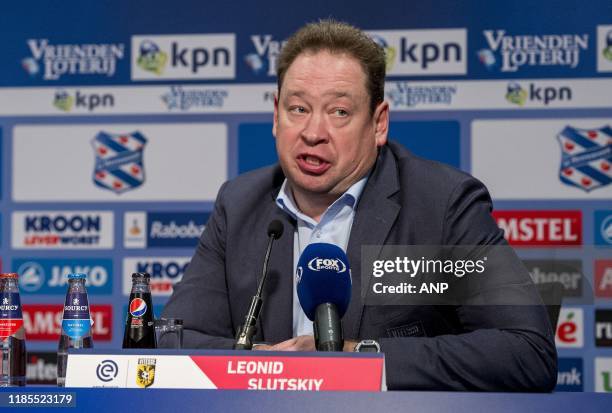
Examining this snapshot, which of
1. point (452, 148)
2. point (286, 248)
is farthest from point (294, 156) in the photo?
point (452, 148)

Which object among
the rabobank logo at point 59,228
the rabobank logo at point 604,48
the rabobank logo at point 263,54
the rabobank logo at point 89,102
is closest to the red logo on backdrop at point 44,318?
the rabobank logo at point 59,228

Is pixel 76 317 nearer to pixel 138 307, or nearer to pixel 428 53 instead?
pixel 138 307

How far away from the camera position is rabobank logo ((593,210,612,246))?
3869 mm

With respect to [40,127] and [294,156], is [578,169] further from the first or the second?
[40,127]

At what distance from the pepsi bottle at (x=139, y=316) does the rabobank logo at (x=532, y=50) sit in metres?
2.51

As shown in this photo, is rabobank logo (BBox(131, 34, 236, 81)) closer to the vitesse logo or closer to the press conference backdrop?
the press conference backdrop

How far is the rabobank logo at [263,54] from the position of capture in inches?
159

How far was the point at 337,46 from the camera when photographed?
2.31 metres

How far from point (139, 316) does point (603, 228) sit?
8.58 feet

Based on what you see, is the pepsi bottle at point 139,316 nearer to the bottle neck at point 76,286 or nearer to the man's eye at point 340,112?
the bottle neck at point 76,286

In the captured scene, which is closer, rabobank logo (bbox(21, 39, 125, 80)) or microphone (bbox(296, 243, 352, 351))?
microphone (bbox(296, 243, 352, 351))

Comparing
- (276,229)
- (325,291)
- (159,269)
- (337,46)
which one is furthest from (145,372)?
(159,269)

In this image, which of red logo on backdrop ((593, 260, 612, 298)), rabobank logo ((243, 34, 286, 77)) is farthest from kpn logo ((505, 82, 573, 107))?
rabobank logo ((243, 34, 286, 77))

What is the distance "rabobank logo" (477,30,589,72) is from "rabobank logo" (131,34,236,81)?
3.78ft
